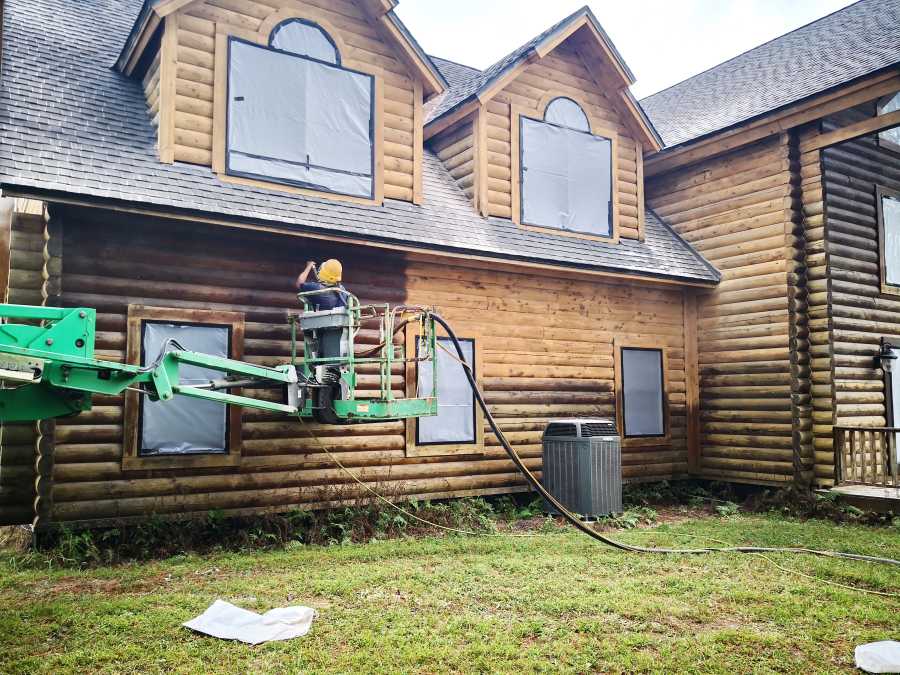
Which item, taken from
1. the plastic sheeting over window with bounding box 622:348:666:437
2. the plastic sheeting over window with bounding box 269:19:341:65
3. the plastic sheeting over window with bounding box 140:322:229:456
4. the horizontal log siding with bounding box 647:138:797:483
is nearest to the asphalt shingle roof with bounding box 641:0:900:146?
the horizontal log siding with bounding box 647:138:797:483

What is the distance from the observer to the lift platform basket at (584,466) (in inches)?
383

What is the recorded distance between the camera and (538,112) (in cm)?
1187

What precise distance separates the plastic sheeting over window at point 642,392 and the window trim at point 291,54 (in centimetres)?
512

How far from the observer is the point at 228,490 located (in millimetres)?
8477

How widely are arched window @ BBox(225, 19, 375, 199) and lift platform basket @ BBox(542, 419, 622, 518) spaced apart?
4.23 m

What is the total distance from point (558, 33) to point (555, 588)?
28.9ft

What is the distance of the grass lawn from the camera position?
4.74 m

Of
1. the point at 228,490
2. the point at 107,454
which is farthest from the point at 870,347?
the point at 107,454

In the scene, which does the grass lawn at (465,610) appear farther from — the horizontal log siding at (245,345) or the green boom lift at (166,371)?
the green boom lift at (166,371)

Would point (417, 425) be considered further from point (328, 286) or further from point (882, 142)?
point (882, 142)

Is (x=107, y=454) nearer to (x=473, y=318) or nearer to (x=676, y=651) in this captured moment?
(x=473, y=318)

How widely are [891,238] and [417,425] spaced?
873 cm

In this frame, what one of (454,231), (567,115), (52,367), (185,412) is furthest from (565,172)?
(52,367)

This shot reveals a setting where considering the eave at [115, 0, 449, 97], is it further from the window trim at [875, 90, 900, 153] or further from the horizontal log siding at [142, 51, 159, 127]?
the window trim at [875, 90, 900, 153]
